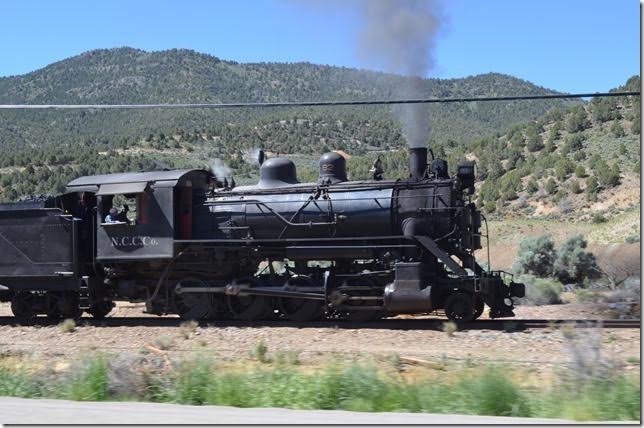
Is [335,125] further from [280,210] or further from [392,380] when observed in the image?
[392,380]

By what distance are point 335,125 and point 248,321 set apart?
57.2 metres

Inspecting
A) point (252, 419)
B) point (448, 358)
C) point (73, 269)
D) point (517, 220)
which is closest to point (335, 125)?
point (517, 220)

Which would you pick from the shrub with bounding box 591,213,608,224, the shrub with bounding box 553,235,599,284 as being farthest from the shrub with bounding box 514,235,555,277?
the shrub with bounding box 591,213,608,224

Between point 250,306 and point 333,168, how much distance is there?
3402 millimetres

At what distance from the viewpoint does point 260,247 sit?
17156 millimetres

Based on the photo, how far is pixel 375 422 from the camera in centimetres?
691

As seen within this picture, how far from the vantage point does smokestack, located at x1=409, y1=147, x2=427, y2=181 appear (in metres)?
16.7

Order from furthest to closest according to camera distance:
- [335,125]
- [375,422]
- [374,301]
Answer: [335,125]
[374,301]
[375,422]

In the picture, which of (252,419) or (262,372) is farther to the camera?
(262,372)

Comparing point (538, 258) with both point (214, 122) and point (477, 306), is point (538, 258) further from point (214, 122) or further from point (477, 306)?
point (214, 122)

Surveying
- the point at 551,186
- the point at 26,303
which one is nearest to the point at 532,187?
the point at 551,186

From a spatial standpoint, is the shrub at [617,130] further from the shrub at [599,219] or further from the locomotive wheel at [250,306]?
the locomotive wheel at [250,306]

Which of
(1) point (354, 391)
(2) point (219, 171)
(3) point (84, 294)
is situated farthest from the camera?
(2) point (219, 171)

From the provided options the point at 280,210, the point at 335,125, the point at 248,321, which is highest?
the point at 335,125
